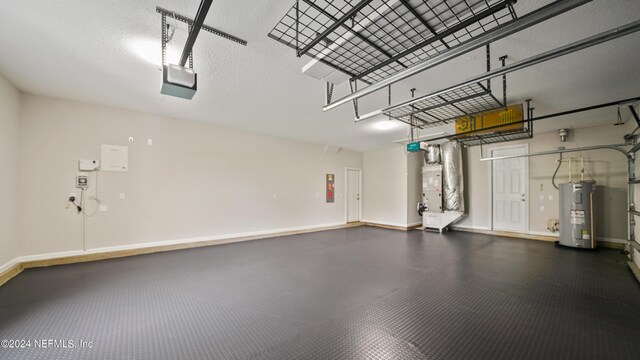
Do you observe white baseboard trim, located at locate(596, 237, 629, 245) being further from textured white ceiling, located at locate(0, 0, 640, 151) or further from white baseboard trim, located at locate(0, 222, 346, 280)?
white baseboard trim, located at locate(0, 222, 346, 280)

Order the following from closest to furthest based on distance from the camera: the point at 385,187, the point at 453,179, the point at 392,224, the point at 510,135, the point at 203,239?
1. the point at 510,135
2. the point at 203,239
3. the point at 453,179
4. the point at 392,224
5. the point at 385,187

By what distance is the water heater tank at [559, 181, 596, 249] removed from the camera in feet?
16.3

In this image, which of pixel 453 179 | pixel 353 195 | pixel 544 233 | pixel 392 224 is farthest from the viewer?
pixel 353 195

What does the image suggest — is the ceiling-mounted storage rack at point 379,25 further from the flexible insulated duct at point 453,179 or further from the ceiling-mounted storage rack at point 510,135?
the flexible insulated duct at point 453,179

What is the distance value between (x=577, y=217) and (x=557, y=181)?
113cm

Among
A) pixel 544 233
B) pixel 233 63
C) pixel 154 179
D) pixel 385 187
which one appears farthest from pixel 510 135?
pixel 154 179

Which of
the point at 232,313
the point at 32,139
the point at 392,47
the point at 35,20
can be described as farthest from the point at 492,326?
the point at 32,139

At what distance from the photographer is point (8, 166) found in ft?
11.3

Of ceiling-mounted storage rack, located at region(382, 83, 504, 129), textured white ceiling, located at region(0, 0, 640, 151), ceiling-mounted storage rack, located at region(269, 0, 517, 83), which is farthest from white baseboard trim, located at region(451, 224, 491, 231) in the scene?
ceiling-mounted storage rack, located at region(269, 0, 517, 83)

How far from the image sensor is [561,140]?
5.72 metres

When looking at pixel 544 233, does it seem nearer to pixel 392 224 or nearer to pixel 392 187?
pixel 392 224

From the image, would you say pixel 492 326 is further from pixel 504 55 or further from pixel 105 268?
pixel 105 268

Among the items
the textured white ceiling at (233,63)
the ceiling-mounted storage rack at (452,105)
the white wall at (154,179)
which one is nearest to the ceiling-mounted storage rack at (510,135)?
the textured white ceiling at (233,63)

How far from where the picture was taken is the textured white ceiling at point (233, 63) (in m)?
2.03
